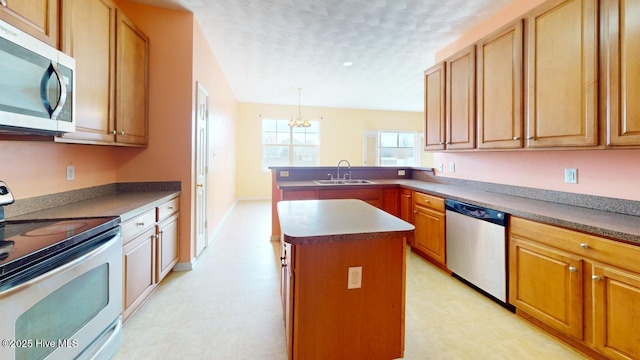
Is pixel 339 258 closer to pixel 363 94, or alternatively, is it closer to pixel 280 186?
pixel 280 186

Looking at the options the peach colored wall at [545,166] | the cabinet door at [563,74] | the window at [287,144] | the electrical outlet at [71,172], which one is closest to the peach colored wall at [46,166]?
the electrical outlet at [71,172]

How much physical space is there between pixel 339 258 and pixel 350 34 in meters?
2.91

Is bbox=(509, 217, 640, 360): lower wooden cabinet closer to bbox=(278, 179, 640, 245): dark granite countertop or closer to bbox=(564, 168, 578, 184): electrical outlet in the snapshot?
bbox=(278, 179, 640, 245): dark granite countertop

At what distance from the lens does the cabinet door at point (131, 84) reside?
7.29ft

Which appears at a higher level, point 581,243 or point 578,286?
point 581,243

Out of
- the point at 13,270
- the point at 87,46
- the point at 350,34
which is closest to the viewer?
the point at 13,270

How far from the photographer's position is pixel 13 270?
972 mm

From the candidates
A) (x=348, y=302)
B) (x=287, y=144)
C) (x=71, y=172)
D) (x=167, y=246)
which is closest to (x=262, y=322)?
(x=348, y=302)

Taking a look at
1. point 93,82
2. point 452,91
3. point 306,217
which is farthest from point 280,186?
point 452,91

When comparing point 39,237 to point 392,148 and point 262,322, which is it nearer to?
point 262,322

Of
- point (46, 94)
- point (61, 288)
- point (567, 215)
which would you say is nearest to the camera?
point (61, 288)

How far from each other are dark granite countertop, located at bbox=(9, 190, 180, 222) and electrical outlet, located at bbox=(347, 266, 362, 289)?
4.84 feet

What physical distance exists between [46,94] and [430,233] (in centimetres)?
333

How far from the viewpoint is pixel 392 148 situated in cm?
873
